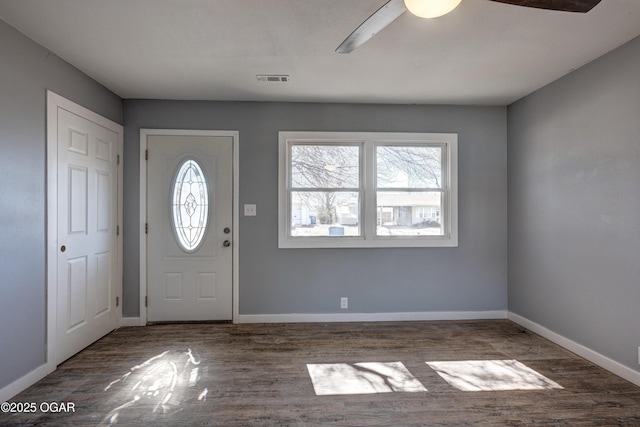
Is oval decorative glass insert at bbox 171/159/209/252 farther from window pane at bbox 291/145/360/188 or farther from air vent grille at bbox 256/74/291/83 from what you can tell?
air vent grille at bbox 256/74/291/83

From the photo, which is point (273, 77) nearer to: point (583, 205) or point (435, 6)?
point (435, 6)

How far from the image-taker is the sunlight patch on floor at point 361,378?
88.2 inches

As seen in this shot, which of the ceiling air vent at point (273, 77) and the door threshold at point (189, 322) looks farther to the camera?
the door threshold at point (189, 322)

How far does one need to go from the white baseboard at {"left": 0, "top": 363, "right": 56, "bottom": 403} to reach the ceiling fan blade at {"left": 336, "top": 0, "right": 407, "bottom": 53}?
120 inches

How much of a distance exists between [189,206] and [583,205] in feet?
12.4

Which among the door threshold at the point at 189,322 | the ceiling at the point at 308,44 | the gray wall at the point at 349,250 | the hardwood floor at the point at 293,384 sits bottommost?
the hardwood floor at the point at 293,384

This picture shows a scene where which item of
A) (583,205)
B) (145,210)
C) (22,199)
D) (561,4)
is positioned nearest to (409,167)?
(583,205)

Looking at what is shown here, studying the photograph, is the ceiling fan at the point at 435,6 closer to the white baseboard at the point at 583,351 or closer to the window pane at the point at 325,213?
the window pane at the point at 325,213

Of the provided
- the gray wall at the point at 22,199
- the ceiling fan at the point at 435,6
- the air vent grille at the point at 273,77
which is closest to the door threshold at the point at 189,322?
the gray wall at the point at 22,199

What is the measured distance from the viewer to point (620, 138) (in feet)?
7.91

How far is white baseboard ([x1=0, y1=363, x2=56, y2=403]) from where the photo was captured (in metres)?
2.08

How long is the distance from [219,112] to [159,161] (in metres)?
0.85

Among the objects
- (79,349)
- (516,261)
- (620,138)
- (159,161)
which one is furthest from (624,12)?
(79,349)

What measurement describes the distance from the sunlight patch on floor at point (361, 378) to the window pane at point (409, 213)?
1533mm
